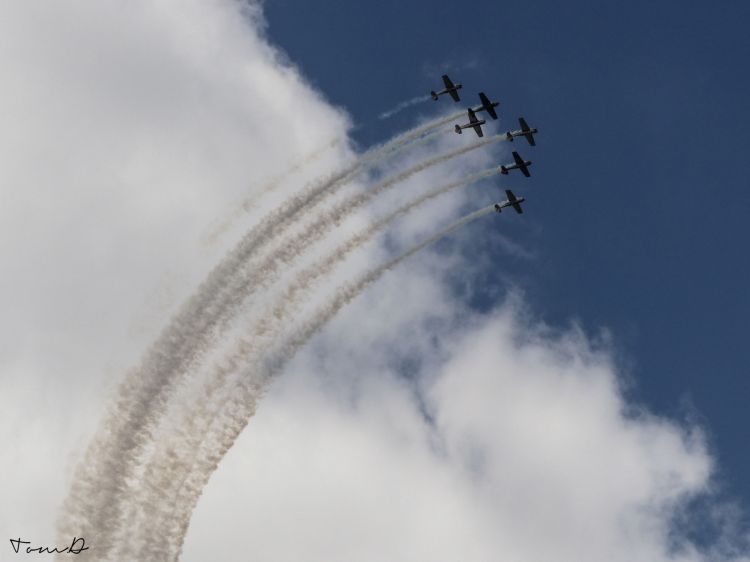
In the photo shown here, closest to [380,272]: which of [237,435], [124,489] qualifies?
[237,435]

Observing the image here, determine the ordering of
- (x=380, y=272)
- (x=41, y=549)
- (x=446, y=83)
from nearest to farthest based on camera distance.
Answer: (x=41, y=549) < (x=380, y=272) < (x=446, y=83)

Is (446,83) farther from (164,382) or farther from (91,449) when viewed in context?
(91,449)

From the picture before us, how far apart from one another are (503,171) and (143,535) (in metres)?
49.4

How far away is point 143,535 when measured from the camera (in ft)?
293

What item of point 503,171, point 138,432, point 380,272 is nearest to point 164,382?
point 138,432

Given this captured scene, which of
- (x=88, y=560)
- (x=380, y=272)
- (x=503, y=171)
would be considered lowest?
(x=88, y=560)

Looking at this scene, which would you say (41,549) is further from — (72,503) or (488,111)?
(488,111)

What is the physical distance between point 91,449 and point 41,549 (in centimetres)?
816

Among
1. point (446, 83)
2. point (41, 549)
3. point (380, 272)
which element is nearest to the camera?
point (41, 549)

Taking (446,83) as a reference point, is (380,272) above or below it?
below

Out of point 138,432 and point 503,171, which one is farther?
point 503,171

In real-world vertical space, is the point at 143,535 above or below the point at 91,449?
below

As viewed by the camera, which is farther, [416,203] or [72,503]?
[416,203]

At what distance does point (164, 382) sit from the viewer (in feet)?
303
